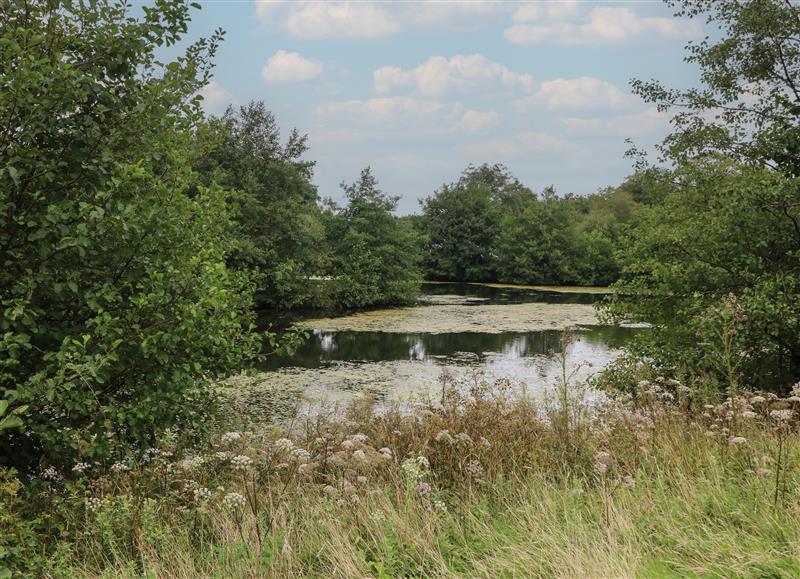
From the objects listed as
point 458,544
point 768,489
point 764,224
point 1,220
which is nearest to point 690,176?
A: point 764,224

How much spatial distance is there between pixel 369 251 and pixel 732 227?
24.2 metres

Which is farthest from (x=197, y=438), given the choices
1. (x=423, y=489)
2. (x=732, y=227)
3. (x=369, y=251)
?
(x=369, y=251)

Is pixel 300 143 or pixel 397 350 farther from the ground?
pixel 300 143

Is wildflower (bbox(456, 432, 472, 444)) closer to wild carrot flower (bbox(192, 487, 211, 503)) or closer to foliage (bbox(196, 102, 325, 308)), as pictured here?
wild carrot flower (bbox(192, 487, 211, 503))

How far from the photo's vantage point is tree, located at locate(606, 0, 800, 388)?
7820 mm

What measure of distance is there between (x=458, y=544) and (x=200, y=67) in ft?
16.8

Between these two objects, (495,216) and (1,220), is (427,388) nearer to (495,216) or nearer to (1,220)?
(1,220)

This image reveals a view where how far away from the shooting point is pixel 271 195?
26672 millimetres

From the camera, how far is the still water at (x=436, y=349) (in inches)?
515

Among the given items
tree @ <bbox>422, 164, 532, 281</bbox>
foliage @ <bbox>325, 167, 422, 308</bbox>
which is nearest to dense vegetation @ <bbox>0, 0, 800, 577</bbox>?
foliage @ <bbox>325, 167, 422, 308</bbox>

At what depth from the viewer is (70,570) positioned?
10.0 feet

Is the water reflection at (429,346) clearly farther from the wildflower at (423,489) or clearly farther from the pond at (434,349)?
the wildflower at (423,489)

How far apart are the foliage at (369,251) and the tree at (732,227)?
2057 cm

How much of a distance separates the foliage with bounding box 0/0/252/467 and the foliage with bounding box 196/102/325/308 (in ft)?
66.8
